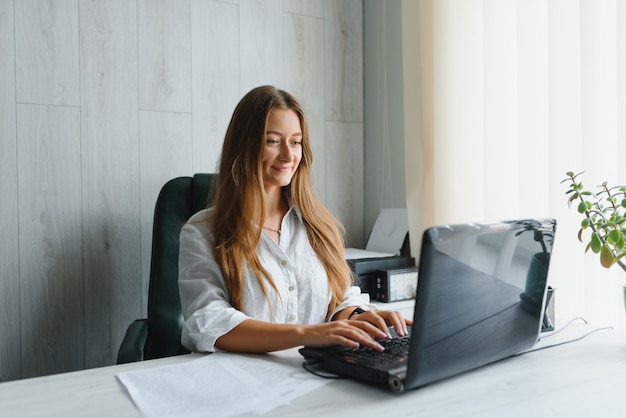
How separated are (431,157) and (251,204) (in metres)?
0.96

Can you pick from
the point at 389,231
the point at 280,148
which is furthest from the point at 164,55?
the point at 389,231

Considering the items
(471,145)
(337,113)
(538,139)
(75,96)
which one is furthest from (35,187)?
(538,139)

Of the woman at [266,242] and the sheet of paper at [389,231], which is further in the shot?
the sheet of paper at [389,231]

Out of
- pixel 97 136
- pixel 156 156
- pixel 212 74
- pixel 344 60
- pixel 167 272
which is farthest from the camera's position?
pixel 344 60

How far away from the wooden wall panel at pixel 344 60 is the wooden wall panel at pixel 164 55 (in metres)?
0.67

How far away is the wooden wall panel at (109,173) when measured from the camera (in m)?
1.97

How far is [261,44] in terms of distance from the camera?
2.31m

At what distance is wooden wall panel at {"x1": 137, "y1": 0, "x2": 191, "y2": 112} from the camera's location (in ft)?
6.77

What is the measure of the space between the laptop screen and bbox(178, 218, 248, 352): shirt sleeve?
0.47 m

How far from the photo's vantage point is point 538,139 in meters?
1.74

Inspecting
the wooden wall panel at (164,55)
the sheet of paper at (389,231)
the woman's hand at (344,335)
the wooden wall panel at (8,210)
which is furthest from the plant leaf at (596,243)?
the wooden wall panel at (8,210)

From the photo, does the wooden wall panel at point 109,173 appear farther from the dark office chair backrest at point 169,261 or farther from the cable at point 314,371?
the cable at point 314,371

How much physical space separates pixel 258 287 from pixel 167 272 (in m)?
0.52

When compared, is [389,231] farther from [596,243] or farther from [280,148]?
[596,243]
